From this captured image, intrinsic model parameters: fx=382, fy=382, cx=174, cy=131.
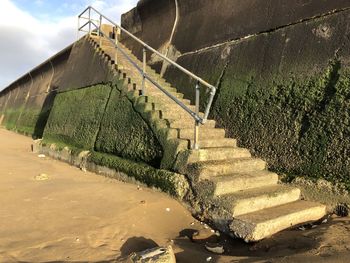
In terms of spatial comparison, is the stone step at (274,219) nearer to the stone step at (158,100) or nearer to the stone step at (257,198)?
the stone step at (257,198)

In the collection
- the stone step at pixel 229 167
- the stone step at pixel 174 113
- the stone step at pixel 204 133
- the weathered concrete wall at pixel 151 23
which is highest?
the weathered concrete wall at pixel 151 23

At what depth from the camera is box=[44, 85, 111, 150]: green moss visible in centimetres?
767

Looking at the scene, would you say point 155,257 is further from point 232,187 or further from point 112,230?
point 232,187

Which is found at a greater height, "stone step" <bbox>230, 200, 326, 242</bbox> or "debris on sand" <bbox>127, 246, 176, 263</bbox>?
"stone step" <bbox>230, 200, 326, 242</bbox>

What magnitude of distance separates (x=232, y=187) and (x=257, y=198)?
0.34m

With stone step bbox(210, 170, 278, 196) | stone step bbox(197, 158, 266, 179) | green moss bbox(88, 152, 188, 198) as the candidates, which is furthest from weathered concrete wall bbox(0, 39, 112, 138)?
stone step bbox(210, 170, 278, 196)

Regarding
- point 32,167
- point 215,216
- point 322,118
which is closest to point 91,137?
point 32,167

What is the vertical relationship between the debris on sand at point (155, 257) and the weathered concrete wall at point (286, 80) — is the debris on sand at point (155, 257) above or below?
below

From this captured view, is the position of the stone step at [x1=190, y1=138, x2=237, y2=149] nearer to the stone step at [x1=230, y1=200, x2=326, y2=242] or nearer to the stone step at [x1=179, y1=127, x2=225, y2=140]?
the stone step at [x1=179, y1=127, x2=225, y2=140]

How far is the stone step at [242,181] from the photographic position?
425cm

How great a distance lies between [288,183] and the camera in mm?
4699

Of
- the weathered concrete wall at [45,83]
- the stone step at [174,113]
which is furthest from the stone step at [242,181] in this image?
the weathered concrete wall at [45,83]

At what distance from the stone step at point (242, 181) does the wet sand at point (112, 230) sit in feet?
1.61

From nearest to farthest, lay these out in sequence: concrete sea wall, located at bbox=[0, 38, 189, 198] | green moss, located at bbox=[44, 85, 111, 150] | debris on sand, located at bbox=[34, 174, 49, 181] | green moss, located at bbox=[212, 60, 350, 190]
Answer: green moss, located at bbox=[212, 60, 350, 190] < concrete sea wall, located at bbox=[0, 38, 189, 198] < debris on sand, located at bbox=[34, 174, 49, 181] < green moss, located at bbox=[44, 85, 111, 150]
